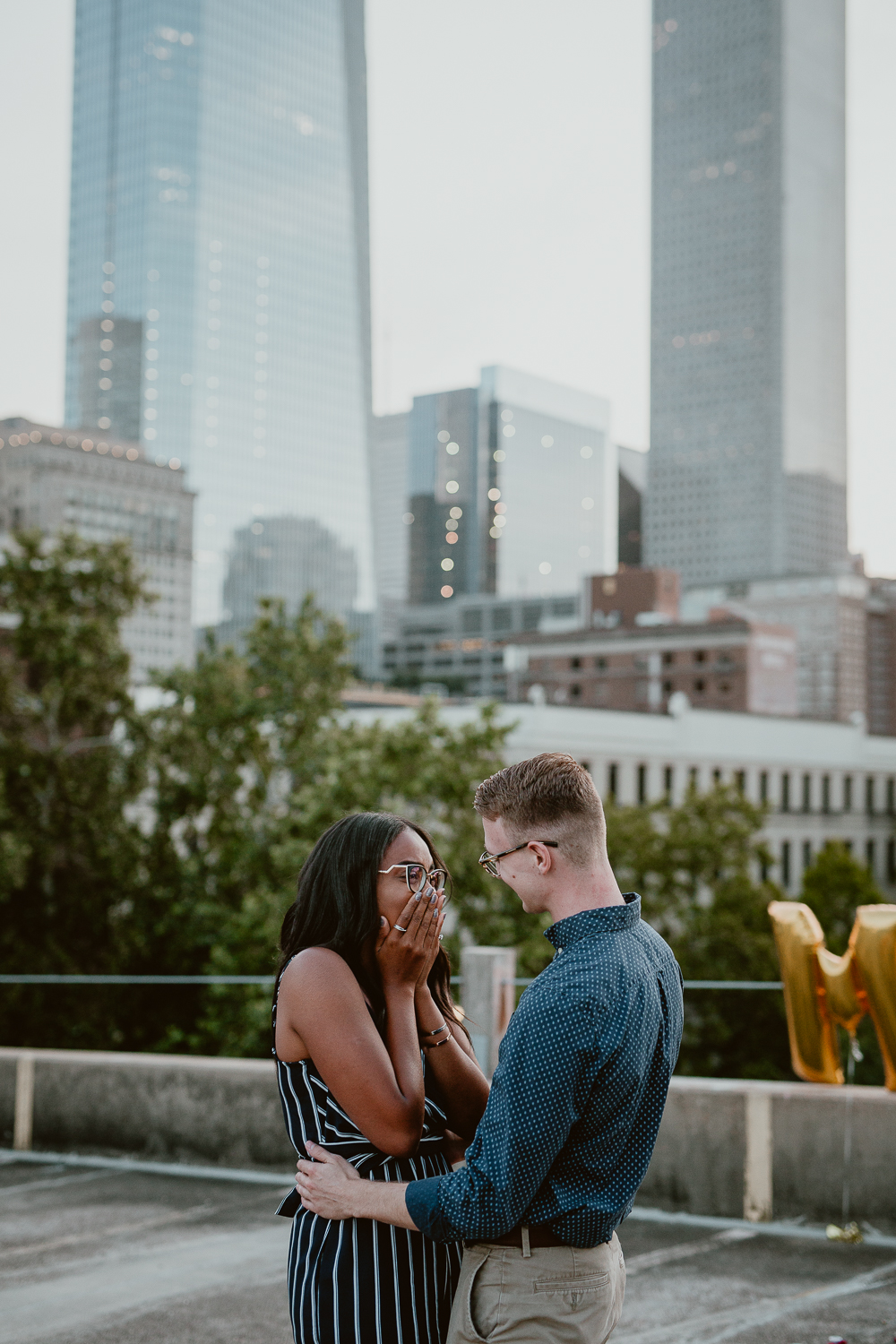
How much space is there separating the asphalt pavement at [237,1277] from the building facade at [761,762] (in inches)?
1930

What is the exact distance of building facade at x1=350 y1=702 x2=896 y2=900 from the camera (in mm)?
65000

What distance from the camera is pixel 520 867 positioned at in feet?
9.05

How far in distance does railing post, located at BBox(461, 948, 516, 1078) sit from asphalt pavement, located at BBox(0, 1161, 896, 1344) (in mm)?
1316

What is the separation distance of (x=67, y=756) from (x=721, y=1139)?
80.2 ft

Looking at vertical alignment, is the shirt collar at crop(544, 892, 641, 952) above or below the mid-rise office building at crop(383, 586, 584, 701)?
below

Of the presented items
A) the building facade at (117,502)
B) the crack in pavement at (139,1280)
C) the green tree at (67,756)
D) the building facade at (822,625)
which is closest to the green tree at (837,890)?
the green tree at (67,756)

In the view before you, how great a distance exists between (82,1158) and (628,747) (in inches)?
2449

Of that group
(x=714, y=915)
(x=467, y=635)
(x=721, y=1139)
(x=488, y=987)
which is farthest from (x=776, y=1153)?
(x=467, y=635)

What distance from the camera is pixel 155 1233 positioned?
6.27m

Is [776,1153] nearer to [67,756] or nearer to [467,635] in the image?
[67,756]

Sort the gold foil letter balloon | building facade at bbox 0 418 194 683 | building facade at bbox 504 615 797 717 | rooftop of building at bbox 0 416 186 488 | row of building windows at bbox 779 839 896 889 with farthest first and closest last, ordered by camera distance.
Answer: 1. rooftop of building at bbox 0 416 186 488
2. building facade at bbox 0 418 194 683
3. building facade at bbox 504 615 797 717
4. row of building windows at bbox 779 839 896 889
5. the gold foil letter balloon

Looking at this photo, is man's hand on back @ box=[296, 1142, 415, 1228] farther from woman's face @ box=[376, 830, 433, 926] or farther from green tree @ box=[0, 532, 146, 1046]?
green tree @ box=[0, 532, 146, 1046]

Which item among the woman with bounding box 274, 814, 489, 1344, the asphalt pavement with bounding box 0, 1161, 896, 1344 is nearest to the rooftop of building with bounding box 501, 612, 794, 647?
the asphalt pavement with bounding box 0, 1161, 896, 1344

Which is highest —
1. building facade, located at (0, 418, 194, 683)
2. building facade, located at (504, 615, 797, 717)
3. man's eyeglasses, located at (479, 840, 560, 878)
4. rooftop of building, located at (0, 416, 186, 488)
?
rooftop of building, located at (0, 416, 186, 488)
